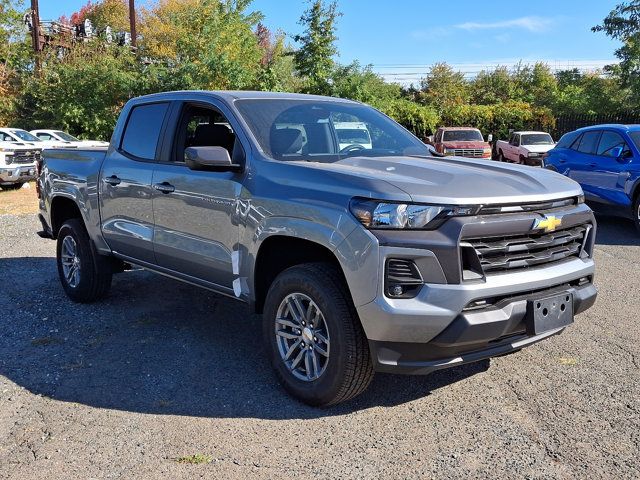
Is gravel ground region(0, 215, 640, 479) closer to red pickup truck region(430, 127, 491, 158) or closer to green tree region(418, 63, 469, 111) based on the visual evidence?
red pickup truck region(430, 127, 491, 158)

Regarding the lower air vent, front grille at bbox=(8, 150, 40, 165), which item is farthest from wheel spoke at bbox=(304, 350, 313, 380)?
front grille at bbox=(8, 150, 40, 165)

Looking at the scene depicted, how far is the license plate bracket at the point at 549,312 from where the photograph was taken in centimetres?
341

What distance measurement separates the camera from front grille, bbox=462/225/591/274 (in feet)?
11.0

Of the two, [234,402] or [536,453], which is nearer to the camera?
[536,453]

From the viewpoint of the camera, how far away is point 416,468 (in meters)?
3.09

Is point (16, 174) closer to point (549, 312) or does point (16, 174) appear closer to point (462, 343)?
point (462, 343)

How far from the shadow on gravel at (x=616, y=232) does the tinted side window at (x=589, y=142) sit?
1317mm

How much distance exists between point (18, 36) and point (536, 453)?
3457cm

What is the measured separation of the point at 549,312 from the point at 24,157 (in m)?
16.0

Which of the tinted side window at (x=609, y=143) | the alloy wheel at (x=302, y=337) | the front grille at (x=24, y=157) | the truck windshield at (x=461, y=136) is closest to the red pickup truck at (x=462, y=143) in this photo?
the truck windshield at (x=461, y=136)

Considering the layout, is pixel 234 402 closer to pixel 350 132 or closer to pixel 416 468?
pixel 416 468

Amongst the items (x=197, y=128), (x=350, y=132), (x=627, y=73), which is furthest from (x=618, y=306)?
(x=627, y=73)

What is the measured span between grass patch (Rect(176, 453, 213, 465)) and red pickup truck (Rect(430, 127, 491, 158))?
1962 centimetres

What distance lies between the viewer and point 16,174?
631 inches
